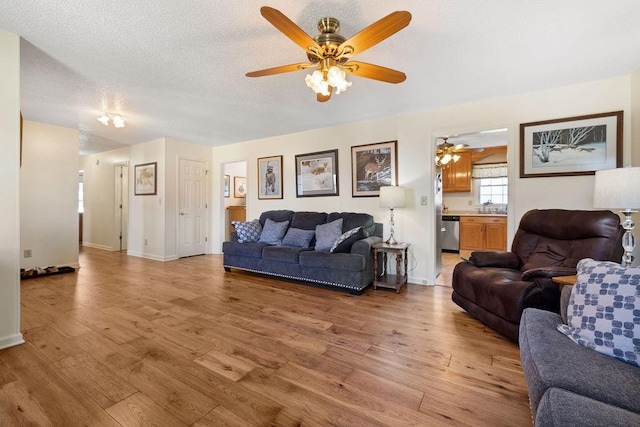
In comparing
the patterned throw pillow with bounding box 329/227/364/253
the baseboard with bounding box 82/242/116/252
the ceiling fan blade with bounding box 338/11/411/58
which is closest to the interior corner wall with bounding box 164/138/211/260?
the baseboard with bounding box 82/242/116/252

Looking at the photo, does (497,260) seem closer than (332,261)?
Yes

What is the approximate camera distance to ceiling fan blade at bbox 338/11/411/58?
4.82 feet

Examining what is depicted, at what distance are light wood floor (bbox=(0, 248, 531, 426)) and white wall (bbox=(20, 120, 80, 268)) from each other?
1599 mm

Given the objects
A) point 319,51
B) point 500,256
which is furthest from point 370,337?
point 319,51

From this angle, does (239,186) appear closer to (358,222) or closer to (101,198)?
(101,198)

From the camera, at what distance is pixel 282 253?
3.80 metres

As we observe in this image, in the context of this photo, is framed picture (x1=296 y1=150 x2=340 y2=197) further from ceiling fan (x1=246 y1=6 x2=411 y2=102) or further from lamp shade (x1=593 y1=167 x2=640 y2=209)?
lamp shade (x1=593 y1=167 x2=640 y2=209)

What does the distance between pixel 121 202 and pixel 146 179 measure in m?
1.50

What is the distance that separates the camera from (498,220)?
5.68m

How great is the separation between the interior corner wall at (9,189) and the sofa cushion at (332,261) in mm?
Result: 2574

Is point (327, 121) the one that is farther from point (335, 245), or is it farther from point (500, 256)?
point (500, 256)

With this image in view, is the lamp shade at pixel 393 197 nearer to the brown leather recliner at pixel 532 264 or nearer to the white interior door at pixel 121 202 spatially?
the brown leather recliner at pixel 532 264

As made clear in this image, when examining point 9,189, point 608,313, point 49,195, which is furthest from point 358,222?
point 49,195

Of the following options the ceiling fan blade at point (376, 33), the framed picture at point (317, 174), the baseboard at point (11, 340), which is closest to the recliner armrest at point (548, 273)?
the ceiling fan blade at point (376, 33)
